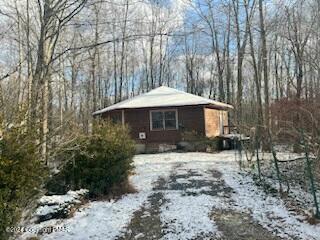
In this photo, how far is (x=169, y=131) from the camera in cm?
2112

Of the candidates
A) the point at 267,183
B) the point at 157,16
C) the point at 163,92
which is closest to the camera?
the point at 267,183

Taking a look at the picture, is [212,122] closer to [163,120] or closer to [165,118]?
[165,118]

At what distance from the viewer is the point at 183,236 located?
5.79 metres

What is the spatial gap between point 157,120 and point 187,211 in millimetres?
14346

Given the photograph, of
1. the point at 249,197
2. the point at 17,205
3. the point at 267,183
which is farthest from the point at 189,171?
the point at 17,205

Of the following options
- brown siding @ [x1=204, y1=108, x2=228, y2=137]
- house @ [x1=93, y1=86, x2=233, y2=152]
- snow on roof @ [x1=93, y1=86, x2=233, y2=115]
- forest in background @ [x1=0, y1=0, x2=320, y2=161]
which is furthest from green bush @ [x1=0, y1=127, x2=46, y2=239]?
brown siding @ [x1=204, y1=108, x2=228, y2=137]

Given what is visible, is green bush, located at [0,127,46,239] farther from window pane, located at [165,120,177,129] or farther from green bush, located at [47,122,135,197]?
window pane, located at [165,120,177,129]

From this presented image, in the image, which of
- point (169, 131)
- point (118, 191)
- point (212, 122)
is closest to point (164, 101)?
point (169, 131)

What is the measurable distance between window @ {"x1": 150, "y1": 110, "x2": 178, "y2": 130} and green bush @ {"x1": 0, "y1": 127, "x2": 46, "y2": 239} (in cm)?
1654

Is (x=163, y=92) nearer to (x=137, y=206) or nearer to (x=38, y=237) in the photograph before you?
A: (x=137, y=206)

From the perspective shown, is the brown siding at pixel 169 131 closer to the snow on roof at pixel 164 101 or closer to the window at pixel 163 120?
the window at pixel 163 120

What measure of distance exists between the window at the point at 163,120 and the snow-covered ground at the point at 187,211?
9.90 metres

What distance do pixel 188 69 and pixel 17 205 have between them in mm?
40615

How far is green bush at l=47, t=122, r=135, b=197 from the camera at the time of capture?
27.8ft
